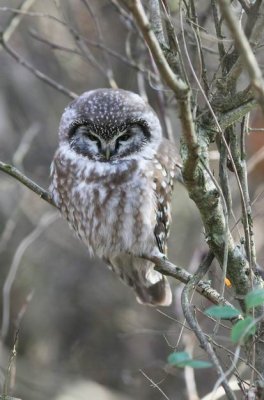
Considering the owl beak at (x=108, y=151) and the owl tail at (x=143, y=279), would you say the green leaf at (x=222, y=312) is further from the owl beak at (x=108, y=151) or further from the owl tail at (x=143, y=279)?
the owl tail at (x=143, y=279)

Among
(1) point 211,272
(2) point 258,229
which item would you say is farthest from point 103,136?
(2) point 258,229

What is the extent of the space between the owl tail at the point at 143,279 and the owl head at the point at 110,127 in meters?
0.81

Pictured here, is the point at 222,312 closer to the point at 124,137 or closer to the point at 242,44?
the point at 242,44

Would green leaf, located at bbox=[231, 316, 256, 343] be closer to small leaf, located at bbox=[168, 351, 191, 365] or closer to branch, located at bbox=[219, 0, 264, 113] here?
small leaf, located at bbox=[168, 351, 191, 365]

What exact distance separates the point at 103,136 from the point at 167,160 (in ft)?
1.50

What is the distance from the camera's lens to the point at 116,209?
4520 millimetres

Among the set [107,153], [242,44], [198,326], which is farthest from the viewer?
[107,153]

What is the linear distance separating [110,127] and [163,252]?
90 cm

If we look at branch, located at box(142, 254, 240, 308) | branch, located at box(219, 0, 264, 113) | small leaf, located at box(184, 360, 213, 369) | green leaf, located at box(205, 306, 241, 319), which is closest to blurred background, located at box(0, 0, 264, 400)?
branch, located at box(142, 254, 240, 308)

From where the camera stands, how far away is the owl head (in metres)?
4.48

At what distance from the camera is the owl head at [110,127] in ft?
14.7

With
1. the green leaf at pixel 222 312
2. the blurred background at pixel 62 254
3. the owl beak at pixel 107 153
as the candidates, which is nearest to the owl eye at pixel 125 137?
the owl beak at pixel 107 153

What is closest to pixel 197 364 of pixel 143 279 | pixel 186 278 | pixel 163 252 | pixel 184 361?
pixel 184 361

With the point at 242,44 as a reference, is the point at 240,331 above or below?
A: below
